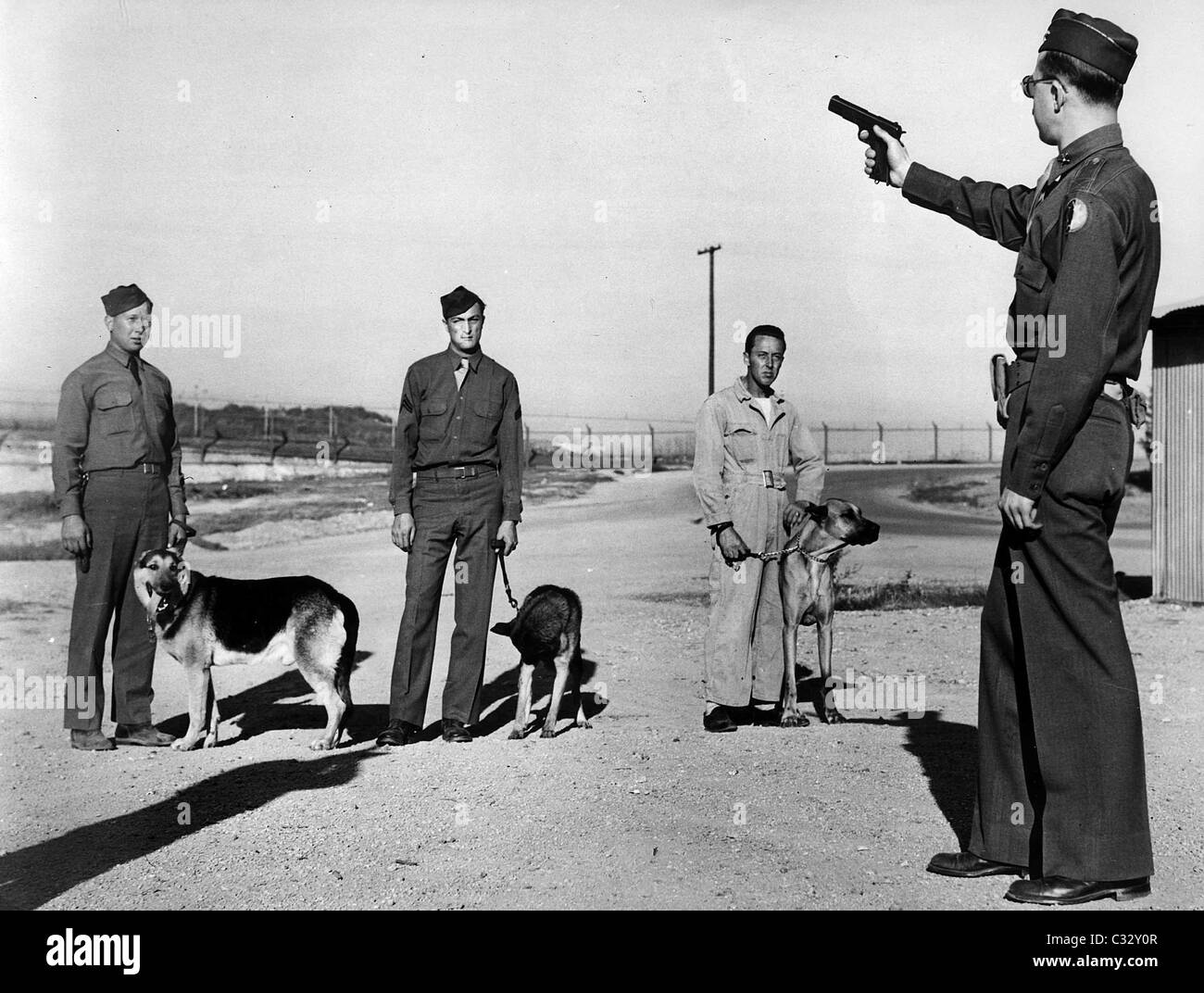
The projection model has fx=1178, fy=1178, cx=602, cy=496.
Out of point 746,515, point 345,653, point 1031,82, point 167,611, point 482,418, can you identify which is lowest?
point 345,653

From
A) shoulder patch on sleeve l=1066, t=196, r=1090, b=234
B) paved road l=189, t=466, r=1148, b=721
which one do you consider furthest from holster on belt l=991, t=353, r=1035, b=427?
paved road l=189, t=466, r=1148, b=721

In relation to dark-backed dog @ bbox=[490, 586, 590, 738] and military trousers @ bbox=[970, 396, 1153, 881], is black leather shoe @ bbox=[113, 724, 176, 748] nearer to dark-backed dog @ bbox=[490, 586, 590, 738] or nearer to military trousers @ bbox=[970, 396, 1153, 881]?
dark-backed dog @ bbox=[490, 586, 590, 738]

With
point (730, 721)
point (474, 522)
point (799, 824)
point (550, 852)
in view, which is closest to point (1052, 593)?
point (799, 824)

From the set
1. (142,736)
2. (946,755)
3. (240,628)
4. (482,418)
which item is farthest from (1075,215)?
(142,736)

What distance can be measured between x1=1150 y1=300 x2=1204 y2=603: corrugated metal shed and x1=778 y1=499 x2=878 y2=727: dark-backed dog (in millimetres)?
8227

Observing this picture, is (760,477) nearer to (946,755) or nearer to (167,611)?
(946,755)

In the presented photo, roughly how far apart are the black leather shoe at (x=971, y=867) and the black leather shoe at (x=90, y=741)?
15.3 ft

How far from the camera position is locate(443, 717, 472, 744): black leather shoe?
6859 millimetres

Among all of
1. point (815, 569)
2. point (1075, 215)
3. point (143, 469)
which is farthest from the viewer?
point (815, 569)

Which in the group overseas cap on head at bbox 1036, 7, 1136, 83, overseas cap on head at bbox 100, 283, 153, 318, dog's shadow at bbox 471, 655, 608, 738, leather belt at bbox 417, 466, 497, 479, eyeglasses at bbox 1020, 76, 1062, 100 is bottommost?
dog's shadow at bbox 471, 655, 608, 738

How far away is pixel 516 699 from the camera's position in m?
8.28

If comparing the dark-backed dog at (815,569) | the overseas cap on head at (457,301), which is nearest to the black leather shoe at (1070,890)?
the dark-backed dog at (815,569)

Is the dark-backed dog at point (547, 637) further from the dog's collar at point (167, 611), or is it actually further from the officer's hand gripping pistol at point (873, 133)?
the officer's hand gripping pistol at point (873, 133)

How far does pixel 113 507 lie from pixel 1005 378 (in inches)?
196
